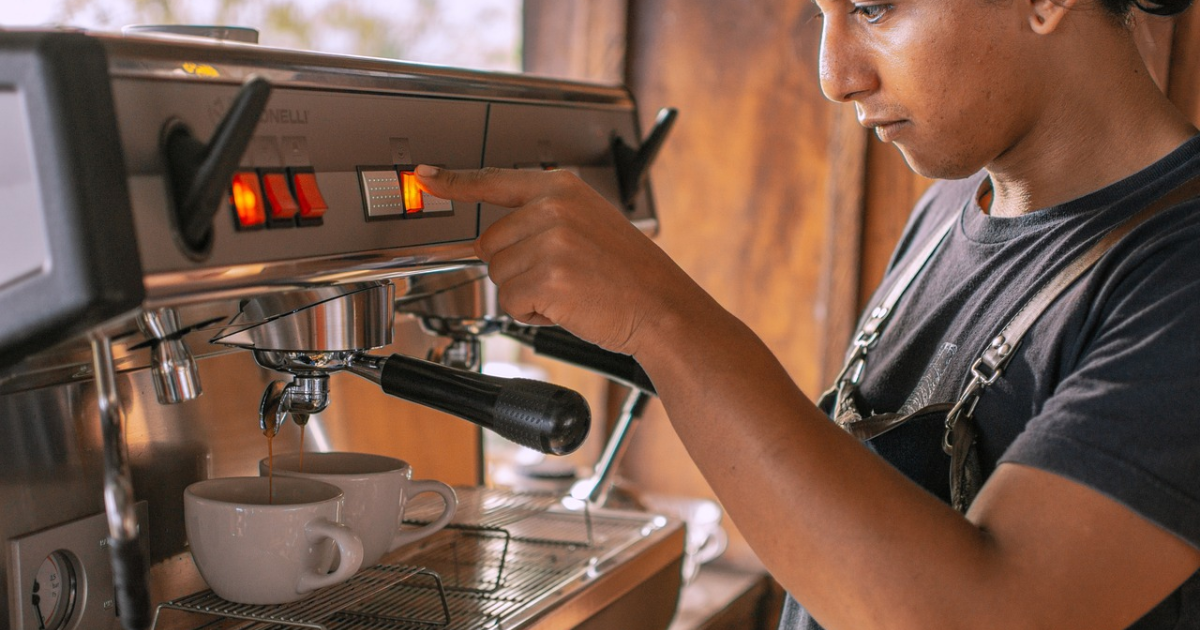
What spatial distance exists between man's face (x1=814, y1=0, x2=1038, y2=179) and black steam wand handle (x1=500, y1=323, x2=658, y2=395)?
26 centimetres

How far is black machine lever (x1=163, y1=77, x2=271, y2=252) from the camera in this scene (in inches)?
19.1

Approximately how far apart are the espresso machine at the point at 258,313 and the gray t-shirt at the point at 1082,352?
226 millimetres

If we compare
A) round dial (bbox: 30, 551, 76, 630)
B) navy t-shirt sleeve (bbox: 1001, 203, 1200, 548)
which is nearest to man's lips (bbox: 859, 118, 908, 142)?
navy t-shirt sleeve (bbox: 1001, 203, 1200, 548)

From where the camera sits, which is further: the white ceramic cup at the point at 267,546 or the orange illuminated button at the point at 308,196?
the white ceramic cup at the point at 267,546

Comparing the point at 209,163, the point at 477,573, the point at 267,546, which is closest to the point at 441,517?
the point at 477,573

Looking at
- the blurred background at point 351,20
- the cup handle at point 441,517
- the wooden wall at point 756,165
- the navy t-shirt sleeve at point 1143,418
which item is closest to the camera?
the navy t-shirt sleeve at point 1143,418

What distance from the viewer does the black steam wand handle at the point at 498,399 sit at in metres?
0.63

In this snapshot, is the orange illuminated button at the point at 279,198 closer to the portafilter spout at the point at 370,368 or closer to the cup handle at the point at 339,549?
the portafilter spout at the point at 370,368

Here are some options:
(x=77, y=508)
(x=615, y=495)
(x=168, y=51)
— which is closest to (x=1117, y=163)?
(x=168, y=51)

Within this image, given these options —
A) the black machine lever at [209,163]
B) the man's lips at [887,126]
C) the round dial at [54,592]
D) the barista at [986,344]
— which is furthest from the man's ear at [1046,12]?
the round dial at [54,592]

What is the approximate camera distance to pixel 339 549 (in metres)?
0.70

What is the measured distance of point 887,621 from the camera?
575 millimetres

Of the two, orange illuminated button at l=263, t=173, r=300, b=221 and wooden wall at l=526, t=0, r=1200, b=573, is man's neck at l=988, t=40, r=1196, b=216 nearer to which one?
orange illuminated button at l=263, t=173, r=300, b=221

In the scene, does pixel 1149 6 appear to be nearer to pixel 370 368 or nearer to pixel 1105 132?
pixel 1105 132
